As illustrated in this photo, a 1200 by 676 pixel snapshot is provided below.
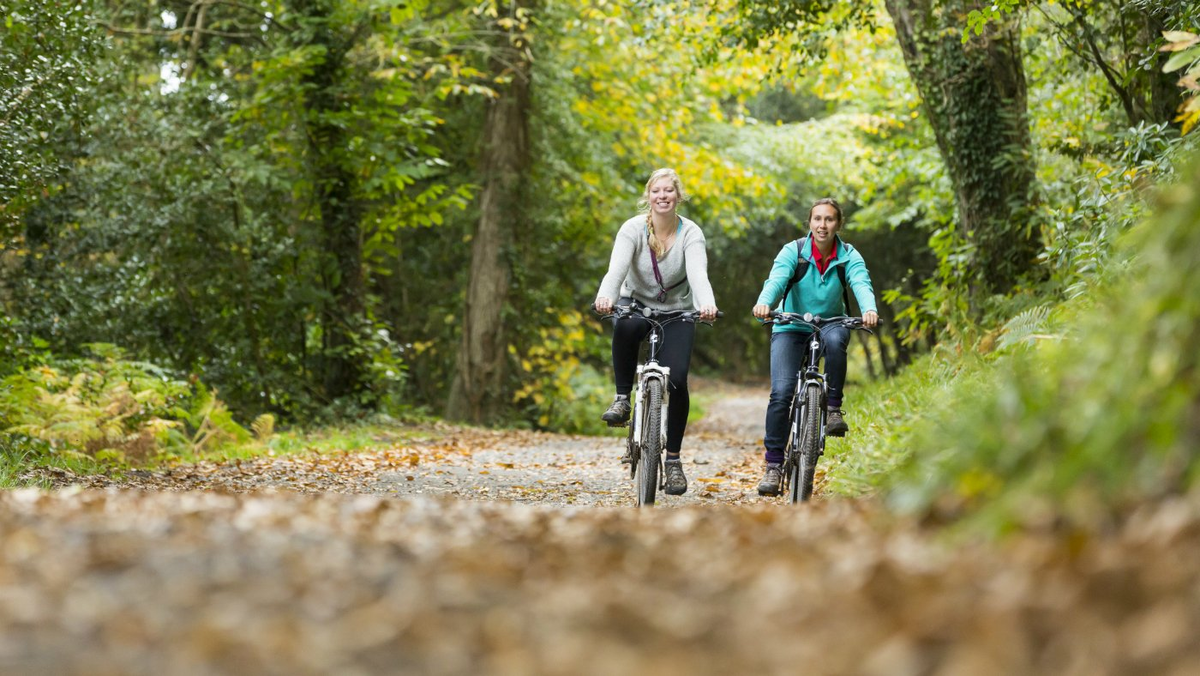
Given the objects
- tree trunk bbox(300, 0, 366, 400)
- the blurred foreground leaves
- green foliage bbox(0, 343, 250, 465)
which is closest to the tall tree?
tree trunk bbox(300, 0, 366, 400)

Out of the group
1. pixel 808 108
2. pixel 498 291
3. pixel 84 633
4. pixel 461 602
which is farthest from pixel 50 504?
pixel 808 108

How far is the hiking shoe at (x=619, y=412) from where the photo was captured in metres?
7.35

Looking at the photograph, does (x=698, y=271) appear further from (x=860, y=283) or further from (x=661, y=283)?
(x=860, y=283)

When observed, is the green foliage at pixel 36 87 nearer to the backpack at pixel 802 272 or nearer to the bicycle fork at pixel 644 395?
the bicycle fork at pixel 644 395

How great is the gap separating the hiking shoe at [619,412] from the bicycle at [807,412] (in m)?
1.01

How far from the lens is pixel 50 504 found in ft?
15.6

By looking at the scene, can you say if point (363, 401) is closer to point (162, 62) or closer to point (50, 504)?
point (162, 62)

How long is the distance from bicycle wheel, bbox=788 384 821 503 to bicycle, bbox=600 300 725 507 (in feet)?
2.56

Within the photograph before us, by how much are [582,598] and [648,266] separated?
15.5 ft

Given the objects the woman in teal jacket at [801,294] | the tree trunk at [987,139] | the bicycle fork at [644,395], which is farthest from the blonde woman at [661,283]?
the tree trunk at [987,139]

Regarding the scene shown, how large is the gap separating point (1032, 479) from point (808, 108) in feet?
106

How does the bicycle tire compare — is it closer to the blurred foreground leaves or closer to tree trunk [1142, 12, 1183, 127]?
the blurred foreground leaves

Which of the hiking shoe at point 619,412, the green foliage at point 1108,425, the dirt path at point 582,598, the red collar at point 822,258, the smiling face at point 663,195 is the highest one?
the smiling face at point 663,195

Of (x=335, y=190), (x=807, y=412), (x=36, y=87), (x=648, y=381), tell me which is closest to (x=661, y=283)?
(x=648, y=381)
